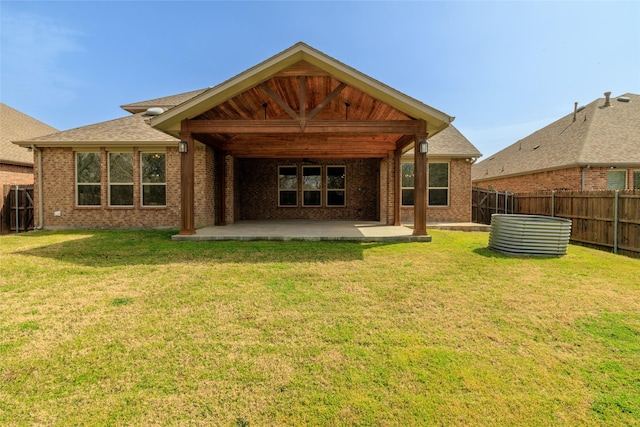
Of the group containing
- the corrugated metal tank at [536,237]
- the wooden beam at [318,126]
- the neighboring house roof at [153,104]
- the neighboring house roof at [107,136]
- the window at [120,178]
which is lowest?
the corrugated metal tank at [536,237]

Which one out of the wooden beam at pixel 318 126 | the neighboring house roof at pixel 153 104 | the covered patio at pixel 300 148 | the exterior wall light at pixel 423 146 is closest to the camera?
the covered patio at pixel 300 148

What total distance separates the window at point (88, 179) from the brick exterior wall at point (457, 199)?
→ 1173cm

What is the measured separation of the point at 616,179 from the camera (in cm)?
1285

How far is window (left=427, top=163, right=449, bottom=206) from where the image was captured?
41.9 ft

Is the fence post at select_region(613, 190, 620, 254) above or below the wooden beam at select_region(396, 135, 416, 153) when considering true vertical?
below

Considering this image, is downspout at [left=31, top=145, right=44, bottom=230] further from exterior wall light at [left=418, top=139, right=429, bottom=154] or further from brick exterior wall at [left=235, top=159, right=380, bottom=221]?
exterior wall light at [left=418, top=139, right=429, bottom=154]

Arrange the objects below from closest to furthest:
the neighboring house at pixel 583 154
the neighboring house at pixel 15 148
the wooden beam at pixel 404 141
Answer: the wooden beam at pixel 404 141, the neighboring house at pixel 583 154, the neighboring house at pixel 15 148

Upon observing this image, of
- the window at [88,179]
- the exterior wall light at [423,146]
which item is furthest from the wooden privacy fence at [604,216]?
the window at [88,179]

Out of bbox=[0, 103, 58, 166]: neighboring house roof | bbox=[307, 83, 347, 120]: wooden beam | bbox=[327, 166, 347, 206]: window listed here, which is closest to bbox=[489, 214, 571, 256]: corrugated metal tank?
bbox=[307, 83, 347, 120]: wooden beam

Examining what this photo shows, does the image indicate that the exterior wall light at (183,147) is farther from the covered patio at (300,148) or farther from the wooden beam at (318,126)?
the wooden beam at (318,126)

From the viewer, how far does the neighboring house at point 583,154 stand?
12.7 m

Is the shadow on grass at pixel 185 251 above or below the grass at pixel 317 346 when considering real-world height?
above

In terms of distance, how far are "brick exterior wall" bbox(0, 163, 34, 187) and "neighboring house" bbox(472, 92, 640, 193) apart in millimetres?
24258

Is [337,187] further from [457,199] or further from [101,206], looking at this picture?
[101,206]
